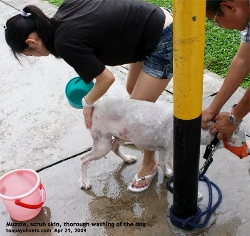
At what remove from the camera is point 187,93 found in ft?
7.00

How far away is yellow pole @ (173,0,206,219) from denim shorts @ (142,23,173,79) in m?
0.75

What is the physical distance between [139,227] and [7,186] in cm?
116

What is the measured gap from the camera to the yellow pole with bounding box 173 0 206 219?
6.30 feet

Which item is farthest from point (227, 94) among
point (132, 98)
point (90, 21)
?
point (90, 21)

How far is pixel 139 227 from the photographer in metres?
2.95

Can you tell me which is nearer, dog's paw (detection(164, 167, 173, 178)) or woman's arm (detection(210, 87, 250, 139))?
woman's arm (detection(210, 87, 250, 139))

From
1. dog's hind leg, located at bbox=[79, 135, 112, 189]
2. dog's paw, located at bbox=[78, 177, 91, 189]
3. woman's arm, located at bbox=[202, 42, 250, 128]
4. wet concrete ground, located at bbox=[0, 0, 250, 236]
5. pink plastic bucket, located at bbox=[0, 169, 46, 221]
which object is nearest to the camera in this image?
woman's arm, located at bbox=[202, 42, 250, 128]

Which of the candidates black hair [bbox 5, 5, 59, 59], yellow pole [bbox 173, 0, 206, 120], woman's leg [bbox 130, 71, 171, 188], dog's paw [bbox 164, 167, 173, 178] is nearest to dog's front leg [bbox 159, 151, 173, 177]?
dog's paw [bbox 164, 167, 173, 178]

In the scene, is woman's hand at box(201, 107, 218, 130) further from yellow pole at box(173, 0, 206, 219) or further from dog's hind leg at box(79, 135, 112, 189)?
dog's hind leg at box(79, 135, 112, 189)

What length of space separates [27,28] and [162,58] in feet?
3.46

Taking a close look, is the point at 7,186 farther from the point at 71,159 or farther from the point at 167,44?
the point at 167,44

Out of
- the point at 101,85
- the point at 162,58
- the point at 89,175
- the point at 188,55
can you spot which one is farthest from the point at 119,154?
the point at 188,55

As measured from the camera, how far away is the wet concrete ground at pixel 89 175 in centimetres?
297

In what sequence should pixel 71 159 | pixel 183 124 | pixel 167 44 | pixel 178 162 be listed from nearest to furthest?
1. pixel 183 124
2. pixel 178 162
3. pixel 167 44
4. pixel 71 159
